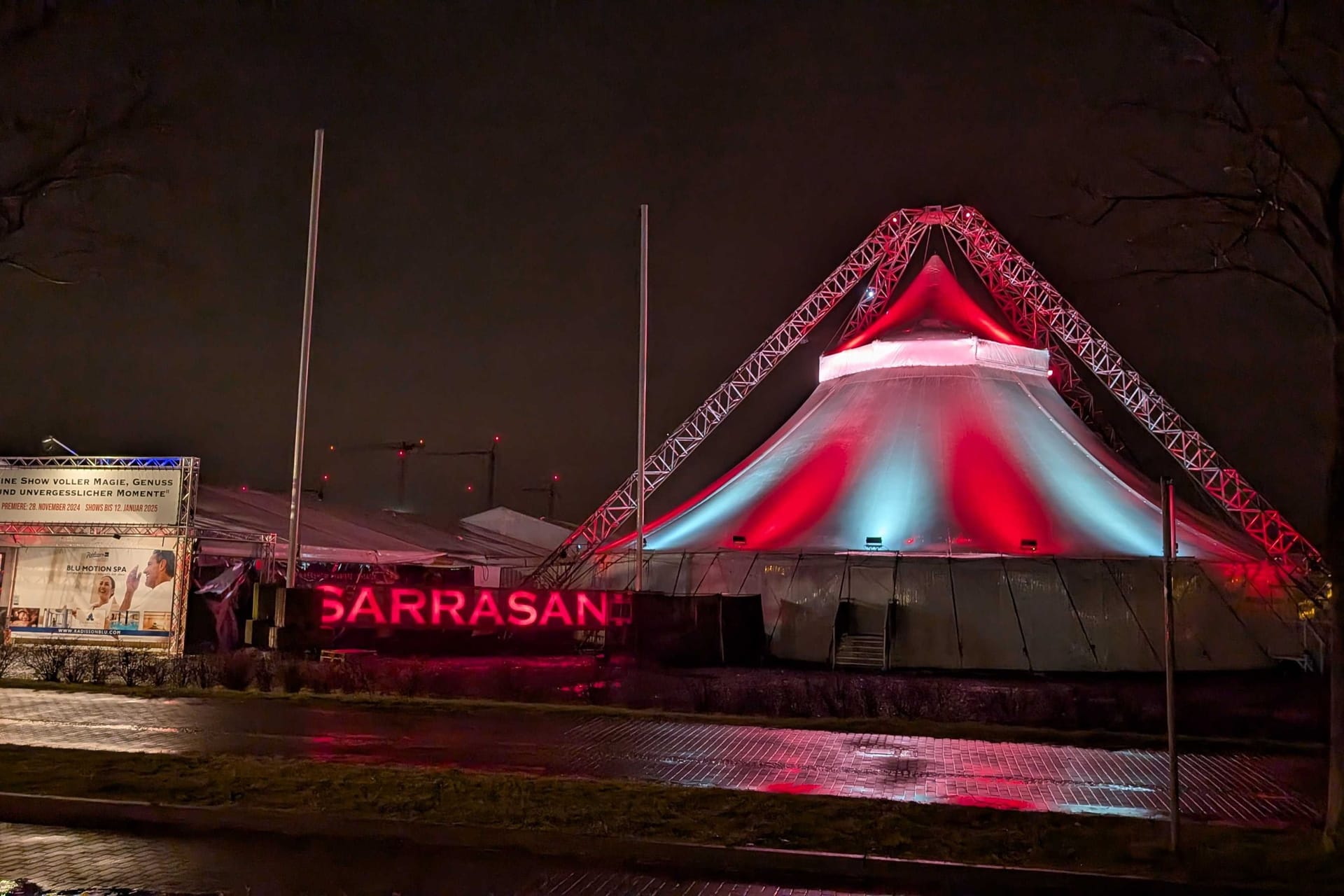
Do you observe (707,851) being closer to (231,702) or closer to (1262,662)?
(231,702)

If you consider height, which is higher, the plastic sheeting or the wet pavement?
the plastic sheeting

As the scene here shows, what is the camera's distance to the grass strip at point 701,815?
21.7 ft

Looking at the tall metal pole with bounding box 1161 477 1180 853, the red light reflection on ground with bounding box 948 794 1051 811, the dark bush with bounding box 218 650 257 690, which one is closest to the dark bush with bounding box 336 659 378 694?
the dark bush with bounding box 218 650 257 690

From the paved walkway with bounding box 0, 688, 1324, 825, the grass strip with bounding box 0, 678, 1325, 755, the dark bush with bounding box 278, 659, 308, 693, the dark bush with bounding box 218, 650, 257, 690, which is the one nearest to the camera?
the paved walkway with bounding box 0, 688, 1324, 825

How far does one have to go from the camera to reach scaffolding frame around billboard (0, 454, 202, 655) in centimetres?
1972

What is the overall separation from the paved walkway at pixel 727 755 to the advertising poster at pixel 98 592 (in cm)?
649

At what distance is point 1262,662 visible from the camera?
66.2 feet

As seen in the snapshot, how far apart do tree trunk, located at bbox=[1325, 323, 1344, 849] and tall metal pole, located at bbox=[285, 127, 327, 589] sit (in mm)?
11854

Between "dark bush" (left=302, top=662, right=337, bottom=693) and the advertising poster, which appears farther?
the advertising poster

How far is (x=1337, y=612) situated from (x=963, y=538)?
1332 centimetres

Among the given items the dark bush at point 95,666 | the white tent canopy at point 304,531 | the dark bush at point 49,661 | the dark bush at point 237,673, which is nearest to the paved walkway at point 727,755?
the dark bush at point 237,673

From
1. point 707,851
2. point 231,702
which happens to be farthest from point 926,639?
point 707,851

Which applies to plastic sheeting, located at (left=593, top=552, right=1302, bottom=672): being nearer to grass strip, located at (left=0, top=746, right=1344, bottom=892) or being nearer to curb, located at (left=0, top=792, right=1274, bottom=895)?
grass strip, located at (left=0, top=746, right=1344, bottom=892)

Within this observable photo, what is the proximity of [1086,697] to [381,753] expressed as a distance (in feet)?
29.4
